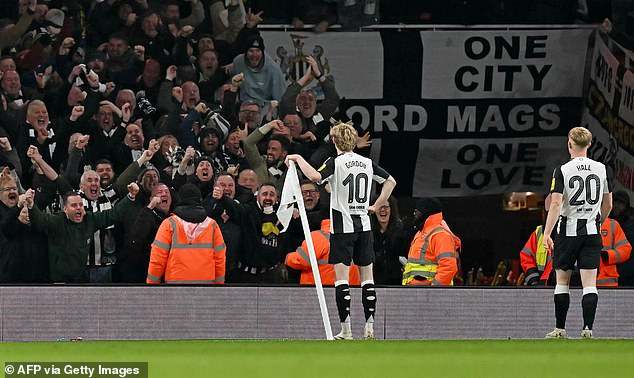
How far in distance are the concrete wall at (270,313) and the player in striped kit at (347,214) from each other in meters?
2.10

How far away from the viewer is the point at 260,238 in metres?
17.4

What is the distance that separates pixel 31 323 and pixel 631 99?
7.89 meters

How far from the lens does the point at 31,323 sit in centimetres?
1587

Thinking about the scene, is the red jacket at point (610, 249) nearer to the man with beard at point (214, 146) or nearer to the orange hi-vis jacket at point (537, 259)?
the orange hi-vis jacket at point (537, 259)

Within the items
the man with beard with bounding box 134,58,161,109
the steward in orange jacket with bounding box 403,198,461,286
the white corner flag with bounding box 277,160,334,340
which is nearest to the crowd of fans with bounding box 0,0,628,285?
the man with beard with bounding box 134,58,161,109

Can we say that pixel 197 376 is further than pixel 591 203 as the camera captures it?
No

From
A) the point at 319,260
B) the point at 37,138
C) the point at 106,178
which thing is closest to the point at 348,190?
the point at 319,260

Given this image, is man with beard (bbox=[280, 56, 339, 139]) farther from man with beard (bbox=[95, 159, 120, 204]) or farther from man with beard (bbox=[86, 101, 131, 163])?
man with beard (bbox=[95, 159, 120, 204])

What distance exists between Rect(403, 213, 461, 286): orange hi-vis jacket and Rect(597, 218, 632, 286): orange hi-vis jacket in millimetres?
1493

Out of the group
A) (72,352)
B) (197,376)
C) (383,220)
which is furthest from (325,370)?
(383,220)

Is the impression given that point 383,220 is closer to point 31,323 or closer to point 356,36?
point 356,36

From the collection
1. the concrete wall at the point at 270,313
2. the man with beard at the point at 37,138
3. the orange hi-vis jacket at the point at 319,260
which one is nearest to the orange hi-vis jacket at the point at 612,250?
the concrete wall at the point at 270,313

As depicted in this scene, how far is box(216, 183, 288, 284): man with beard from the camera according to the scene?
56.7 ft
